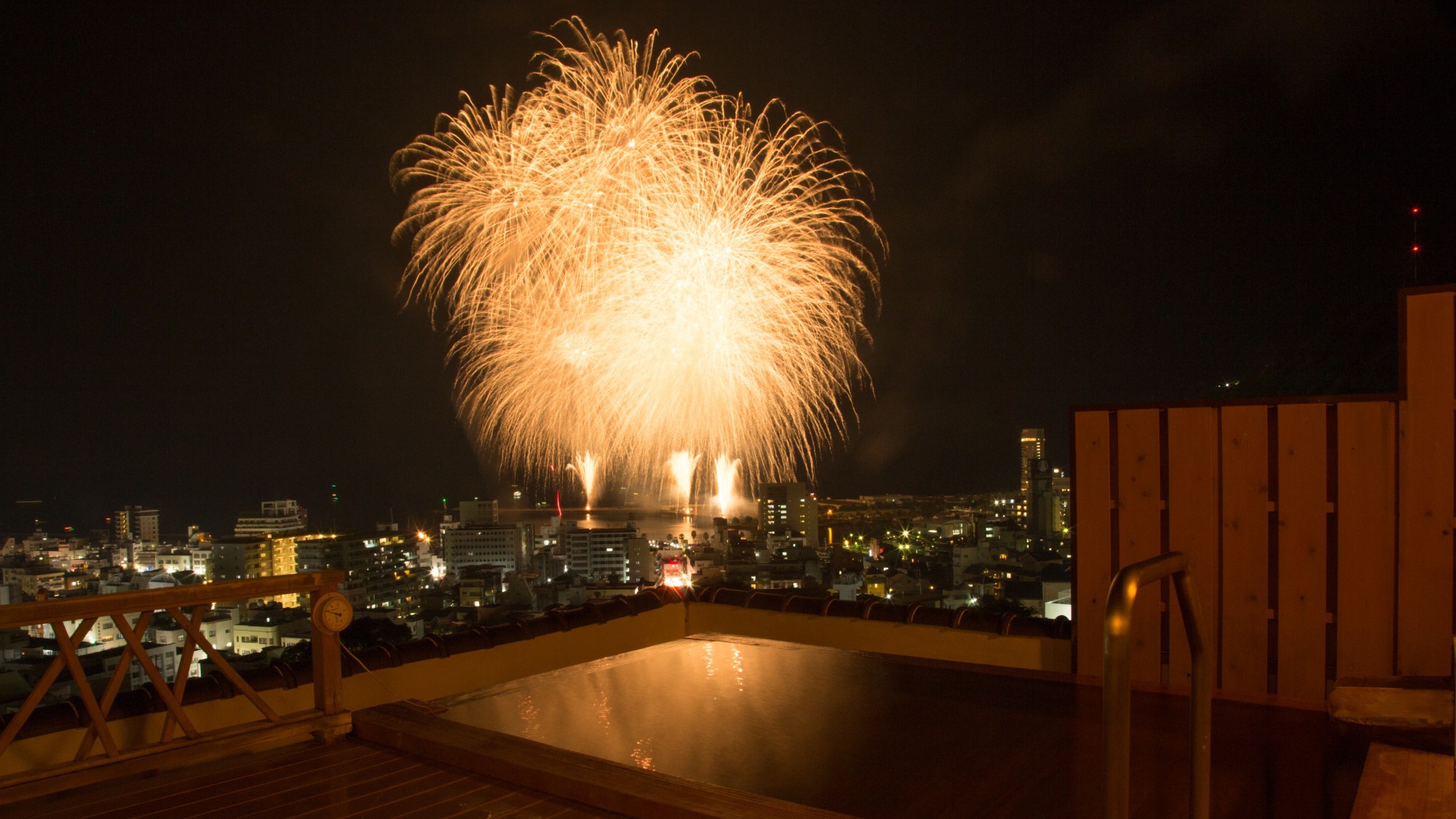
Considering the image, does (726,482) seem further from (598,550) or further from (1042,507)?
(1042,507)

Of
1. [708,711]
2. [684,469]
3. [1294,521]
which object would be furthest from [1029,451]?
[708,711]

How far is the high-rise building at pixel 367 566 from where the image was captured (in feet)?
41.2

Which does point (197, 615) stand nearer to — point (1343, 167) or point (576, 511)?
point (1343, 167)

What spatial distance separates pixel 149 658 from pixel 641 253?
9.21m

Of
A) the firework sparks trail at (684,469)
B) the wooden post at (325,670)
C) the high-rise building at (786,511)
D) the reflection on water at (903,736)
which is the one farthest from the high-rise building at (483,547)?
the wooden post at (325,670)

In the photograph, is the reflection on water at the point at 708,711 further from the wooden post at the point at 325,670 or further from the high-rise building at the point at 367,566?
the high-rise building at the point at 367,566

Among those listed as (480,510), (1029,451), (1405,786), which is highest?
(1029,451)

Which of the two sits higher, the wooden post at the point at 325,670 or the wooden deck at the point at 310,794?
the wooden post at the point at 325,670

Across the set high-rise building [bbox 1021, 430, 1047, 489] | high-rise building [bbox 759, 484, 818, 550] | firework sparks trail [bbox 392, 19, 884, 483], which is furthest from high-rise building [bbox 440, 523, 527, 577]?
high-rise building [bbox 1021, 430, 1047, 489]

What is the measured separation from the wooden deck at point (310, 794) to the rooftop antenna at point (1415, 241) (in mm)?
14105

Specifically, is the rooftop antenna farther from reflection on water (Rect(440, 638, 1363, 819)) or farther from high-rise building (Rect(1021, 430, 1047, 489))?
reflection on water (Rect(440, 638, 1363, 819))

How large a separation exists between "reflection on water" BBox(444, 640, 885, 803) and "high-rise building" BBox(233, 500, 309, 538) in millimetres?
19628

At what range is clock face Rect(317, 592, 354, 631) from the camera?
3.17 m

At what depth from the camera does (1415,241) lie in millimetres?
11742
